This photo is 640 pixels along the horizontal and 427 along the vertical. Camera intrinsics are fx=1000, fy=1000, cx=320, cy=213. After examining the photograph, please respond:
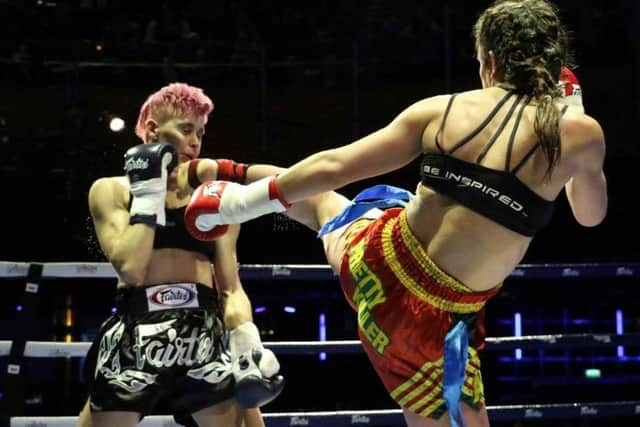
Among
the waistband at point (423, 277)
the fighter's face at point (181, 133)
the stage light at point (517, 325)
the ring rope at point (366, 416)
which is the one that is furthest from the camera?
the stage light at point (517, 325)

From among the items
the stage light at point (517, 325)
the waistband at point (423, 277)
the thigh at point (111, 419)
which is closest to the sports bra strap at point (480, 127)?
the waistband at point (423, 277)

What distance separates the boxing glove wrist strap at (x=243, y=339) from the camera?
259cm

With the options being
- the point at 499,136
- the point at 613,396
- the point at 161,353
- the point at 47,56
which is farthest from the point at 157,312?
the point at 613,396

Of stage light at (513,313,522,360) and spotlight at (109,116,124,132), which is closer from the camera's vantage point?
spotlight at (109,116,124,132)

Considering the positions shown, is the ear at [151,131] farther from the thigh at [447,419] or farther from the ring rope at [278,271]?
the thigh at [447,419]

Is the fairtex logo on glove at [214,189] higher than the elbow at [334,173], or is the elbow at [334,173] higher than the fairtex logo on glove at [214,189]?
the elbow at [334,173]

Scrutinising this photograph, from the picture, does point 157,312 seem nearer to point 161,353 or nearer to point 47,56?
point 161,353

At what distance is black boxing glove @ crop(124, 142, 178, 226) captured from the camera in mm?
2502

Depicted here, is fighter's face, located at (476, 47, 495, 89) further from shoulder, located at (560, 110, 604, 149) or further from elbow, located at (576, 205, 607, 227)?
elbow, located at (576, 205, 607, 227)

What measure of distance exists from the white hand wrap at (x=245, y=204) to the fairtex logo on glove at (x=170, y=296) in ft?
1.56

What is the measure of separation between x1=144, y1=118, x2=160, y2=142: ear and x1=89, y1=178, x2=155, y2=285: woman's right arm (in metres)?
0.17

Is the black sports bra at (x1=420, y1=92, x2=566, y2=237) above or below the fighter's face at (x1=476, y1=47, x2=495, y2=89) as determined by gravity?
below

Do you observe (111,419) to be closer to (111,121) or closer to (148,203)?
(148,203)

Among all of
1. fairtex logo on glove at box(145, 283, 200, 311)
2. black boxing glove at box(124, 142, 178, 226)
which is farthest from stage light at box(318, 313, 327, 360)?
black boxing glove at box(124, 142, 178, 226)
